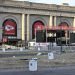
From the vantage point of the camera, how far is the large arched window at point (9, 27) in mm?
100688

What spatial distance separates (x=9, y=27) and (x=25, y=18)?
18.2ft

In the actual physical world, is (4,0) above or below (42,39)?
above

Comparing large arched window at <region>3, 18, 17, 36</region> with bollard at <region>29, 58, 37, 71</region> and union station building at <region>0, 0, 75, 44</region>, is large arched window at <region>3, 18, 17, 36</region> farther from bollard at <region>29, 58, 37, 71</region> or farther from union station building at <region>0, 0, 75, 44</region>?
bollard at <region>29, 58, 37, 71</region>

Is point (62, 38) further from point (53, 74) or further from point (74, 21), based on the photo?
point (53, 74)

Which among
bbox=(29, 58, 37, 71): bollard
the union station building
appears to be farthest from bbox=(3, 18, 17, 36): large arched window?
bbox=(29, 58, 37, 71): bollard

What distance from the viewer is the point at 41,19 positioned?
109 meters

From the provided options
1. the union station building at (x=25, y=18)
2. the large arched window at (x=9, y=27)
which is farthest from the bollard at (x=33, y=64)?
the large arched window at (x=9, y=27)

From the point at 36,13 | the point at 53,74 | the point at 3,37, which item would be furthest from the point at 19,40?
the point at 53,74

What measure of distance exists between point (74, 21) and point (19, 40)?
22.8m

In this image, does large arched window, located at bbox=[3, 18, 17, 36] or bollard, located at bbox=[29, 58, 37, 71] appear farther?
large arched window, located at bbox=[3, 18, 17, 36]

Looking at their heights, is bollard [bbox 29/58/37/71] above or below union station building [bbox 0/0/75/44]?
below

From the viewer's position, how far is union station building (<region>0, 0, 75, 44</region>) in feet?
329

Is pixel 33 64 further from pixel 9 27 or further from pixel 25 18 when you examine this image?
pixel 25 18

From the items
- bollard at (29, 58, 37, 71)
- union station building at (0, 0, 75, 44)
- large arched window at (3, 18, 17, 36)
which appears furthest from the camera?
large arched window at (3, 18, 17, 36)
